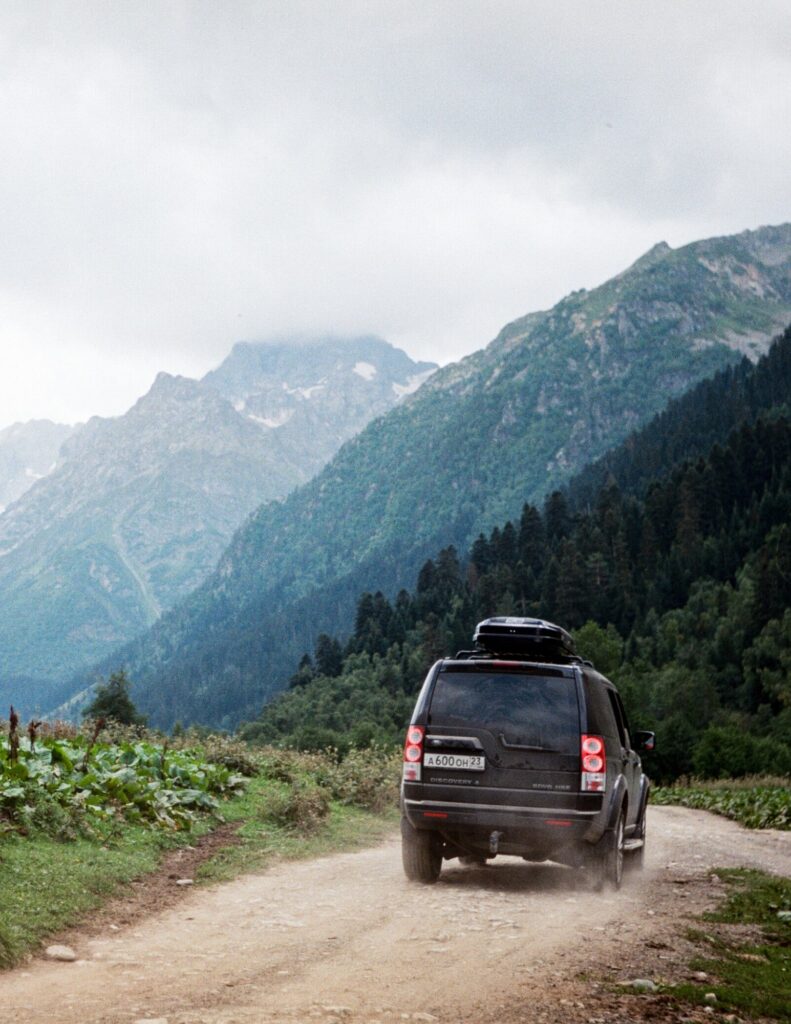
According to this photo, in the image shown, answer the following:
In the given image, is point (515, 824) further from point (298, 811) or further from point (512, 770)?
point (298, 811)

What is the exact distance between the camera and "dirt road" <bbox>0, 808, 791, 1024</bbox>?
7.23 metres

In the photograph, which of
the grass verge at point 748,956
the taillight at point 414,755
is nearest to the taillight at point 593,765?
the grass verge at point 748,956

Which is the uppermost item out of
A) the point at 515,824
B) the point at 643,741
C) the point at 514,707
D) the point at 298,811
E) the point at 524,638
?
the point at 524,638

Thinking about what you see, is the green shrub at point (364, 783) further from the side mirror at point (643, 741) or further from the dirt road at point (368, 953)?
the side mirror at point (643, 741)

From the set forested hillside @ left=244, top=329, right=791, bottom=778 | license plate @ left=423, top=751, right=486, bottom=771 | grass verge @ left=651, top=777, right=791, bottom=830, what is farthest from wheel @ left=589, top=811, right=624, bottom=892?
forested hillside @ left=244, top=329, right=791, bottom=778

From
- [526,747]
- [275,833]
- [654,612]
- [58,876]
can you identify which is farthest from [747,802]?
[654,612]

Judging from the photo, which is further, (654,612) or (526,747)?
(654,612)

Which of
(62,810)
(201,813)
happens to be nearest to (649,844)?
(201,813)

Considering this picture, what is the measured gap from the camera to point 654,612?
132m

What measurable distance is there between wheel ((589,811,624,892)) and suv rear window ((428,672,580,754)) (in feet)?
4.04

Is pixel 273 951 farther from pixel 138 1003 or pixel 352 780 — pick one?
pixel 352 780

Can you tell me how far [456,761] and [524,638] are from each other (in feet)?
7.17

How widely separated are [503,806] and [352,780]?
10.4m

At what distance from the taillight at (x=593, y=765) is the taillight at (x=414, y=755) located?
1.88m
